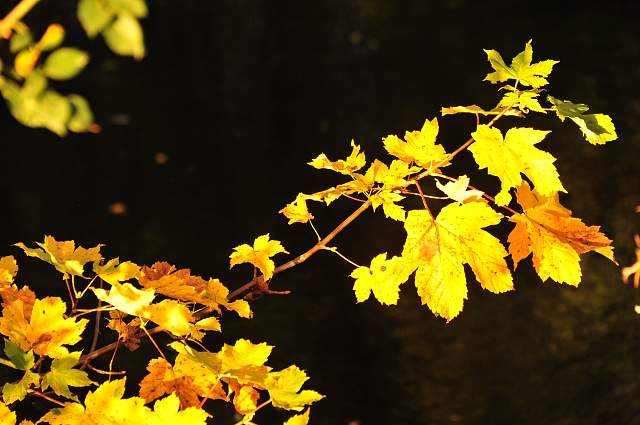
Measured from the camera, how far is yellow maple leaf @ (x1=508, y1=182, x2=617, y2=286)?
1152 mm

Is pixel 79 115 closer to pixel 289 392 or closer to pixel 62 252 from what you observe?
pixel 62 252

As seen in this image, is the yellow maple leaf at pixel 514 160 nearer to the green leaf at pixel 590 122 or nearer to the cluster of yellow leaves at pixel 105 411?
the green leaf at pixel 590 122

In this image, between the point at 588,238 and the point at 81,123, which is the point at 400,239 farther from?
the point at 81,123

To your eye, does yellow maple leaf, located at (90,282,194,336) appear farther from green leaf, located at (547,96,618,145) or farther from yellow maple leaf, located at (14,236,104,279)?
green leaf, located at (547,96,618,145)

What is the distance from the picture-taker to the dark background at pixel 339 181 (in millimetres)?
3545

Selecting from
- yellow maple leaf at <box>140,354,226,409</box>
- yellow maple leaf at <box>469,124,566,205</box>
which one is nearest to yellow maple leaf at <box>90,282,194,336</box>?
yellow maple leaf at <box>140,354,226,409</box>

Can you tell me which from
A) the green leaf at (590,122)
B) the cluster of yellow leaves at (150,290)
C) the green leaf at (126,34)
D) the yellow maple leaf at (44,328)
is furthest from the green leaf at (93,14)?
the green leaf at (590,122)

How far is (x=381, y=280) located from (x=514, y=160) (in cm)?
34

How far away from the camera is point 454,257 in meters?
1.11

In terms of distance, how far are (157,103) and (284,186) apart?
10.5ft

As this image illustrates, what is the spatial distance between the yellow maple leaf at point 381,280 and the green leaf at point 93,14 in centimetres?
63

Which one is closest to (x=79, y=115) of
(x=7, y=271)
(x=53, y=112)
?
(x=53, y=112)

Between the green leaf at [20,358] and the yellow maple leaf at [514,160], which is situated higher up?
the yellow maple leaf at [514,160]

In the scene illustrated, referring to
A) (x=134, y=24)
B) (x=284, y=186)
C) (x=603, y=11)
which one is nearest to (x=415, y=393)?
(x=284, y=186)
